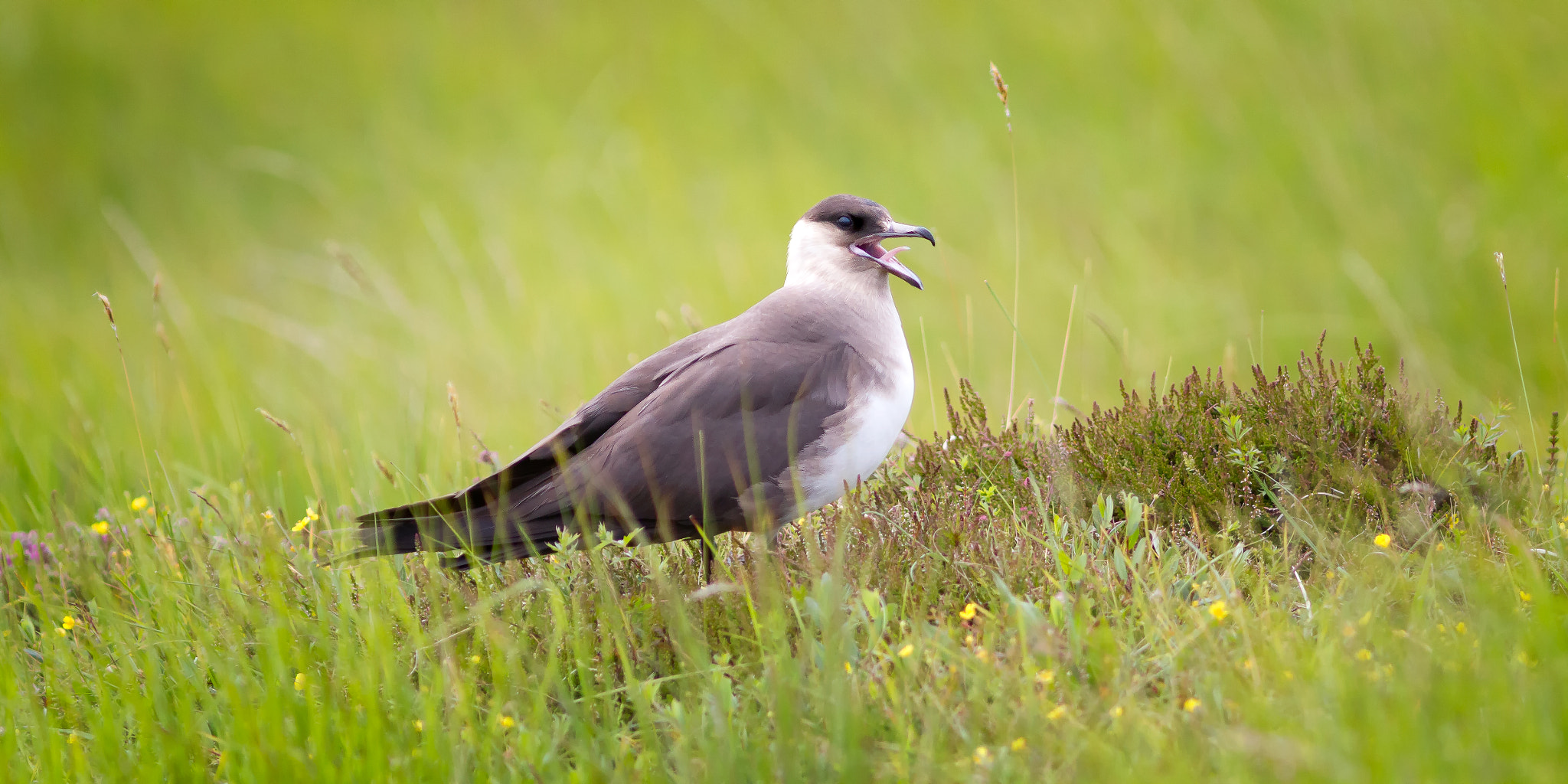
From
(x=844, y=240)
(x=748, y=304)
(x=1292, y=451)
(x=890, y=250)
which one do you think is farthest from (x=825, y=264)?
(x=748, y=304)

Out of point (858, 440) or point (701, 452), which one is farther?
point (858, 440)

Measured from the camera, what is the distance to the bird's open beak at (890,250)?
12.3 ft

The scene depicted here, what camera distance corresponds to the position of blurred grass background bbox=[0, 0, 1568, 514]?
718cm

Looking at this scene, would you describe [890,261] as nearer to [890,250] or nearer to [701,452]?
[890,250]

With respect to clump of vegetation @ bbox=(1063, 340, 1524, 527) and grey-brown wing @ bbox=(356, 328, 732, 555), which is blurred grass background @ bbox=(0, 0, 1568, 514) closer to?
grey-brown wing @ bbox=(356, 328, 732, 555)

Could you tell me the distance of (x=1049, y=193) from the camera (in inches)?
350

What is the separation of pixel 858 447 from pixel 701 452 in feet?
1.58

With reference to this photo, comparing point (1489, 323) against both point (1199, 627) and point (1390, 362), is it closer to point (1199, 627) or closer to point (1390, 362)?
point (1390, 362)

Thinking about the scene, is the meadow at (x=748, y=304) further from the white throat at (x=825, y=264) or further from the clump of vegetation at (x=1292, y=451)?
the white throat at (x=825, y=264)

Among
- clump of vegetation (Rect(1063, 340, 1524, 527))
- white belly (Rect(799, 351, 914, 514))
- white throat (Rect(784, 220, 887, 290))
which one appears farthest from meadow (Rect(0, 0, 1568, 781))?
white throat (Rect(784, 220, 887, 290))

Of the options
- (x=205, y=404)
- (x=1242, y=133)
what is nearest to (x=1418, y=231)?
(x=1242, y=133)

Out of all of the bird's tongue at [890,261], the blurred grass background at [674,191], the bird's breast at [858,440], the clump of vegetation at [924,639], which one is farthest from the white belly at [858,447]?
the blurred grass background at [674,191]

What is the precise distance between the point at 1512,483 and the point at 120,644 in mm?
3769

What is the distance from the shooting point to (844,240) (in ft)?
12.8
